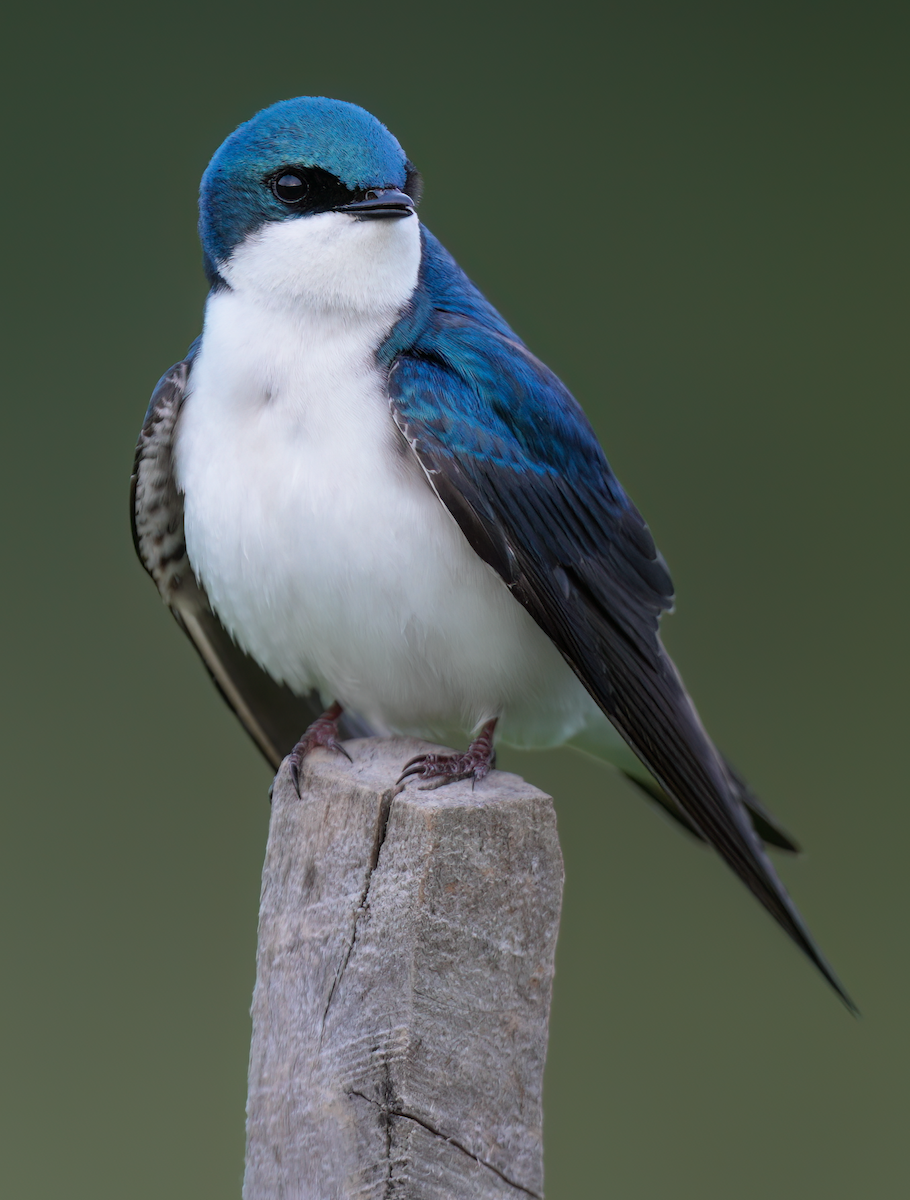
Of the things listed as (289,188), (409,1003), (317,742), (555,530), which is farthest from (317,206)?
(409,1003)

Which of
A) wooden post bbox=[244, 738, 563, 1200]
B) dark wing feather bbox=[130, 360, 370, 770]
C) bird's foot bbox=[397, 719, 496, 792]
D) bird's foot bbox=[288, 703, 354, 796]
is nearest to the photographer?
wooden post bbox=[244, 738, 563, 1200]

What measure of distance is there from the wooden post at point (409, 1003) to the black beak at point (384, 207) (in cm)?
47

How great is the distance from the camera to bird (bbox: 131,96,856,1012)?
1.16 meters

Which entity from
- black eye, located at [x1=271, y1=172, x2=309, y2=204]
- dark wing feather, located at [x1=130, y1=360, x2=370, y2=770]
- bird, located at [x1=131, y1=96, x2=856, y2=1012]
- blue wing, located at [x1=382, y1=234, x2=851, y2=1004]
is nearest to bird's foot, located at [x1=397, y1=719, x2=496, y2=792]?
bird, located at [x1=131, y1=96, x2=856, y2=1012]

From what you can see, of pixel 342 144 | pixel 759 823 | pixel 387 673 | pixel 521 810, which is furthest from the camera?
pixel 759 823

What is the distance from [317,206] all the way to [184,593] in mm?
439

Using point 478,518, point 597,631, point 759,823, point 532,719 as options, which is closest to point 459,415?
point 478,518

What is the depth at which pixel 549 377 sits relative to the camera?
1.31 m

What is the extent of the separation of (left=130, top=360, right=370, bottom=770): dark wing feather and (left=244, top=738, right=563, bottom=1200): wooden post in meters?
0.47

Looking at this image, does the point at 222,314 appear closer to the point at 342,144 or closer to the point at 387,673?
the point at 342,144

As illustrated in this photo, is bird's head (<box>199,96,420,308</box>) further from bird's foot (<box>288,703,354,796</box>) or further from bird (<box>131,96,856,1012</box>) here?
bird's foot (<box>288,703,354,796</box>)

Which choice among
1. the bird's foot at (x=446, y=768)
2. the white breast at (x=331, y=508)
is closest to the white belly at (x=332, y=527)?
the white breast at (x=331, y=508)

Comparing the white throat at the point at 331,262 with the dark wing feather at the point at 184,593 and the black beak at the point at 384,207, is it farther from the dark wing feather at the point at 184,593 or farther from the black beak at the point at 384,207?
the dark wing feather at the point at 184,593

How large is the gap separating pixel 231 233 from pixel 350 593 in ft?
1.10
